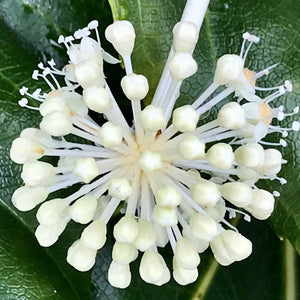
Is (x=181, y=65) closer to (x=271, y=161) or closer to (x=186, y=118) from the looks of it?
(x=186, y=118)

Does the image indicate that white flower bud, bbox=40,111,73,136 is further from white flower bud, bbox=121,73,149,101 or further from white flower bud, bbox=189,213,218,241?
white flower bud, bbox=189,213,218,241

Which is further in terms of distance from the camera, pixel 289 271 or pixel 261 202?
pixel 289 271

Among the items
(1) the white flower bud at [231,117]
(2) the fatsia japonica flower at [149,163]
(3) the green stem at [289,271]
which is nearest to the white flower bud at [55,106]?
(2) the fatsia japonica flower at [149,163]

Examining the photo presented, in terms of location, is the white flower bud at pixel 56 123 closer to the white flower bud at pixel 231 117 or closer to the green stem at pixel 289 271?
the white flower bud at pixel 231 117

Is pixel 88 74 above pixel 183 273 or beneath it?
above

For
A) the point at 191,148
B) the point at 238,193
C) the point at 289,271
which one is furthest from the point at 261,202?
the point at 289,271

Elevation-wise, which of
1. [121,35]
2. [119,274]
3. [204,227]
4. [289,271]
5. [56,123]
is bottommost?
[289,271]
